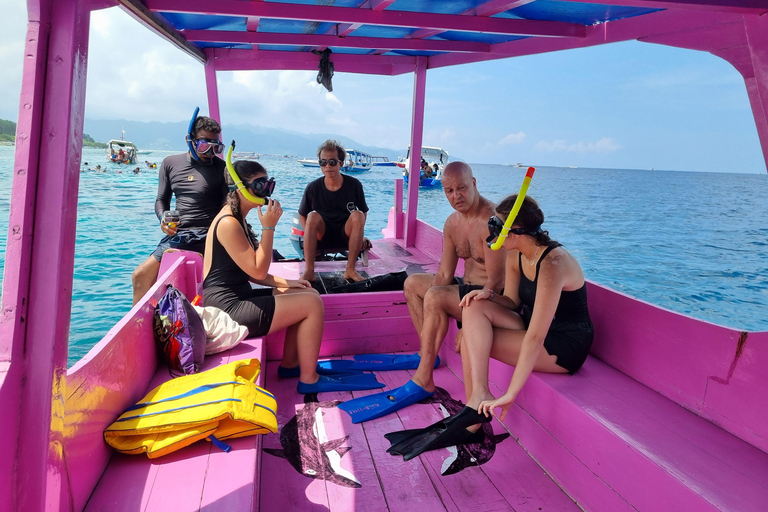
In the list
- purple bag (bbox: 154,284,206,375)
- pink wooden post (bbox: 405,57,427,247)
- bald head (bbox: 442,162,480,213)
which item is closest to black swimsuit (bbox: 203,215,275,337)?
purple bag (bbox: 154,284,206,375)

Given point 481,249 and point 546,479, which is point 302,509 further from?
point 481,249

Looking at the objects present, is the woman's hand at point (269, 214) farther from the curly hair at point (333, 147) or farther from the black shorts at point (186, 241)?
the curly hair at point (333, 147)

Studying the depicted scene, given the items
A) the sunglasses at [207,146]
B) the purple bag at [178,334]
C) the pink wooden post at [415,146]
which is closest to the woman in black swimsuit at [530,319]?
the purple bag at [178,334]

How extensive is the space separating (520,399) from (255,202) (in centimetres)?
173

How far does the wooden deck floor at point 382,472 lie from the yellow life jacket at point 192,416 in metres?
0.43

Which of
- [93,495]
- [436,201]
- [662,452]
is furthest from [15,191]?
[436,201]

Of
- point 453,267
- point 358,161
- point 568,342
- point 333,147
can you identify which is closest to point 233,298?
point 453,267

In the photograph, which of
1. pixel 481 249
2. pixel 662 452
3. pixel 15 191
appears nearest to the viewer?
pixel 15 191

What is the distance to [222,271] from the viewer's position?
115 inches

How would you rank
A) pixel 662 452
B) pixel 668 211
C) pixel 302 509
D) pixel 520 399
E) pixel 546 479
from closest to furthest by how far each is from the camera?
1. pixel 662 452
2. pixel 302 509
3. pixel 546 479
4. pixel 520 399
5. pixel 668 211

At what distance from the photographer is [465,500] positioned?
7.19ft

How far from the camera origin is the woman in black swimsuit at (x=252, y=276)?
282 cm

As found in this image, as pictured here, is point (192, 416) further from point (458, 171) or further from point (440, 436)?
point (458, 171)

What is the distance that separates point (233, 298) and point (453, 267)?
4.43 feet
